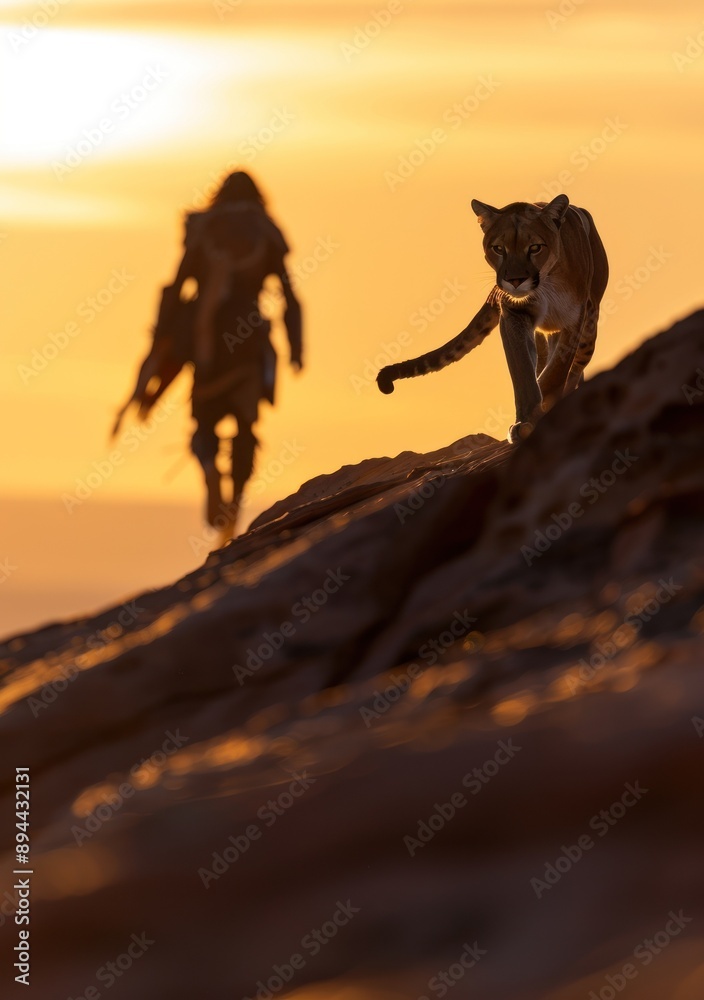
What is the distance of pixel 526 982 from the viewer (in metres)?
2.65

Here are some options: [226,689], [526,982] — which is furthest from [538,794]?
[226,689]

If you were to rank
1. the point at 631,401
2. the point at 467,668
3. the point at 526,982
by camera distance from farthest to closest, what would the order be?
the point at 631,401, the point at 467,668, the point at 526,982

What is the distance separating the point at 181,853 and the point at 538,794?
0.78m

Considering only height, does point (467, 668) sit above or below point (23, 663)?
below

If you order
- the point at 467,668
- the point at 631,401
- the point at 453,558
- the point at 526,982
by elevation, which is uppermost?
the point at 631,401

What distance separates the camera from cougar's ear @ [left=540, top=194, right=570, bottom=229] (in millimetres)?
6738

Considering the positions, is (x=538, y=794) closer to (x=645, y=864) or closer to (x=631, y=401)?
(x=645, y=864)
